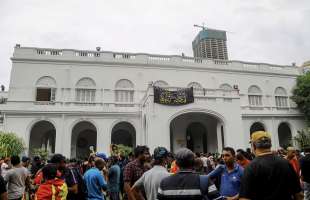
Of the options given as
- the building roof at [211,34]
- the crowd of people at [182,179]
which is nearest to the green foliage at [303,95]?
the building roof at [211,34]

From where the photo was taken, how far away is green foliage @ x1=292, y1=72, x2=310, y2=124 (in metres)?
25.2

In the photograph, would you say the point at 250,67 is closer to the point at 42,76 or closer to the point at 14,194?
the point at 42,76

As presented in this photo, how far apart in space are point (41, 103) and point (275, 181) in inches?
839

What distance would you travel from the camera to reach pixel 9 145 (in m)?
17.2

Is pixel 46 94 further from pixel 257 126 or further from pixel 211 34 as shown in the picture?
pixel 211 34

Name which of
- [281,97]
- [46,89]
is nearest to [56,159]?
[46,89]

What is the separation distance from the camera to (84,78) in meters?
23.0

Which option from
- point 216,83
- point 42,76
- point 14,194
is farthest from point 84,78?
point 14,194

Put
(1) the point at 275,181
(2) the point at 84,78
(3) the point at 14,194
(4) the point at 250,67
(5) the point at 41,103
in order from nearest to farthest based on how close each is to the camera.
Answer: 1. (1) the point at 275,181
2. (3) the point at 14,194
3. (5) the point at 41,103
4. (2) the point at 84,78
5. (4) the point at 250,67

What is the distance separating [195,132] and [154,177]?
825 inches

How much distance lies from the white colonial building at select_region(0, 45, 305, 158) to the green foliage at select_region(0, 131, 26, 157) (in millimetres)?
1940

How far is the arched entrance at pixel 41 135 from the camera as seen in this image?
875 inches

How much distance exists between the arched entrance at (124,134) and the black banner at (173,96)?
6.11m

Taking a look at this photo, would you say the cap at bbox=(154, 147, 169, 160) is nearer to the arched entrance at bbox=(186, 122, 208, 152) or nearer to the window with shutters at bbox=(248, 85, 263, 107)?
the arched entrance at bbox=(186, 122, 208, 152)
